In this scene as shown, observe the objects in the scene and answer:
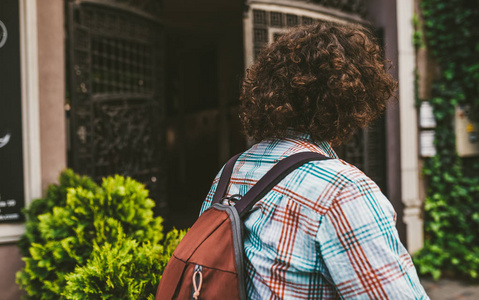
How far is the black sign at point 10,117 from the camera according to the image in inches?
133

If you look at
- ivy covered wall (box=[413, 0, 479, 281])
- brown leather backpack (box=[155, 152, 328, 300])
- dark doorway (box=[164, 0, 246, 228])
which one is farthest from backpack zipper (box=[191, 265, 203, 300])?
dark doorway (box=[164, 0, 246, 228])

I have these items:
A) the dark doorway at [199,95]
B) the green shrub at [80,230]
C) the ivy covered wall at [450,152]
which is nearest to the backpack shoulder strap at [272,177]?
the green shrub at [80,230]

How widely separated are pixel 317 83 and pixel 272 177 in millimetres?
331

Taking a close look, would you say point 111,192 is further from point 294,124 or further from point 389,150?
point 389,150

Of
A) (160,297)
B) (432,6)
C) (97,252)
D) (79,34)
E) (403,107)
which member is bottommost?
(97,252)

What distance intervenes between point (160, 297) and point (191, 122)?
9.94m

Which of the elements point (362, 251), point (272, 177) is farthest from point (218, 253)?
point (362, 251)

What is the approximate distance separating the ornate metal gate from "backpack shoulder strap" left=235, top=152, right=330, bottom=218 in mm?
2997

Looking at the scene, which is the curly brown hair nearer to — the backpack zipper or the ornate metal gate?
the backpack zipper

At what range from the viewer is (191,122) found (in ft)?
36.3

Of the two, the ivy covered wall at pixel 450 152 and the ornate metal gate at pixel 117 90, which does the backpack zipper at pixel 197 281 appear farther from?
the ivy covered wall at pixel 450 152

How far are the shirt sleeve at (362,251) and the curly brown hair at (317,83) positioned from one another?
0.31 meters

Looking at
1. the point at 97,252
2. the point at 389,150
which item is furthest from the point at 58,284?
the point at 389,150

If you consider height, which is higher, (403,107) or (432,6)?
(432,6)
